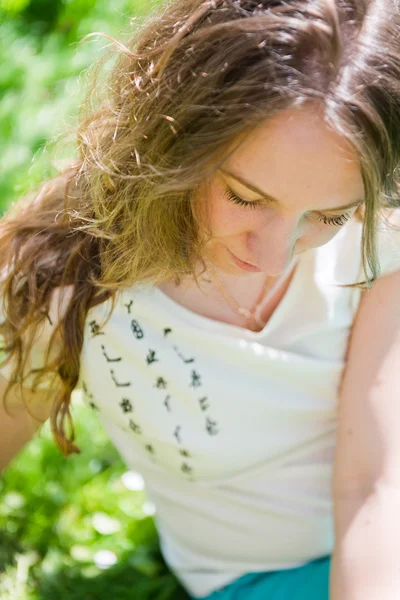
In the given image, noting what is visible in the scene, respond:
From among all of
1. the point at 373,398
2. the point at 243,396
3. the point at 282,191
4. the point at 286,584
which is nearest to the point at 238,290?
the point at 243,396

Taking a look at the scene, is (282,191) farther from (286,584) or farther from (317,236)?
(286,584)

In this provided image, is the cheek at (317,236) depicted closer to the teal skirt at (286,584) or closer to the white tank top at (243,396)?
the white tank top at (243,396)

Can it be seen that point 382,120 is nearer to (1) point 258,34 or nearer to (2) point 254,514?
(1) point 258,34

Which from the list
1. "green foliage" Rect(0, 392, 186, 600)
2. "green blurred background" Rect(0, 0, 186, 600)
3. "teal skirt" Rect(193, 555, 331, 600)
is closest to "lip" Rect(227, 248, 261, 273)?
"green blurred background" Rect(0, 0, 186, 600)

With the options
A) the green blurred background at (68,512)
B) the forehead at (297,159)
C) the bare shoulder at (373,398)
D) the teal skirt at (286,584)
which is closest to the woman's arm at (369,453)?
the bare shoulder at (373,398)

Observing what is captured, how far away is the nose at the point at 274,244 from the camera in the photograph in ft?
4.07

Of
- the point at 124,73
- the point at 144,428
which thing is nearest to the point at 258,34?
the point at 124,73

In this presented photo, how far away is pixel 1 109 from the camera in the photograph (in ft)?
9.25

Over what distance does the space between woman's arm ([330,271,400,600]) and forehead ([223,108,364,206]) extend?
1.23 feet

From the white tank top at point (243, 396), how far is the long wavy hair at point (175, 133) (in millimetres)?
67

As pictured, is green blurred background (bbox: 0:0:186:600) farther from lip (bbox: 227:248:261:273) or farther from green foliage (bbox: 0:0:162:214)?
lip (bbox: 227:248:261:273)

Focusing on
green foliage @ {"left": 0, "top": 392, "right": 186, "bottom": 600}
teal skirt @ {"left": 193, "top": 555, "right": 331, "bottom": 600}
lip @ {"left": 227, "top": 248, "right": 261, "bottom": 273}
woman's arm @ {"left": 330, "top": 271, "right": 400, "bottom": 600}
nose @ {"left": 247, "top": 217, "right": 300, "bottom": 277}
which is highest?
nose @ {"left": 247, "top": 217, "right": 300, "bottom": 277}

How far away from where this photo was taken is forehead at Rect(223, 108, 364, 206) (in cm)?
114

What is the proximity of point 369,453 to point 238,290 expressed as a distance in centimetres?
38
